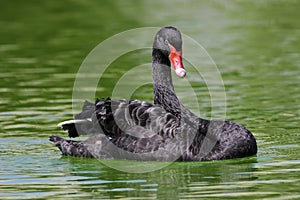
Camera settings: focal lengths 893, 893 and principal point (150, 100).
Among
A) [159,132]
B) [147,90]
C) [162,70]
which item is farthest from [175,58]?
[147,90]

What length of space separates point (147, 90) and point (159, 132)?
4.43m

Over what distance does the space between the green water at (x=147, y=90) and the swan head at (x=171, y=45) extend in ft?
3.49

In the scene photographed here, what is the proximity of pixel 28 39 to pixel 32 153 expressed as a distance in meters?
10.1

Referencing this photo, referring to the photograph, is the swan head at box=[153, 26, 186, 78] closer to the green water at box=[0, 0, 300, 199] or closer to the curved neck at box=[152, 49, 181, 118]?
the curved neck at box=[152, 49, 181, 118]

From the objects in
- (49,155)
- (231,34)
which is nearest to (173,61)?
(49,155)

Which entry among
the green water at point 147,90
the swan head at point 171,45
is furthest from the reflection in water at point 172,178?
the swan head at point 171,45

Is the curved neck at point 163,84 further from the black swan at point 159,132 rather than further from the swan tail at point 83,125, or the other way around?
the swan tail at point 83,125

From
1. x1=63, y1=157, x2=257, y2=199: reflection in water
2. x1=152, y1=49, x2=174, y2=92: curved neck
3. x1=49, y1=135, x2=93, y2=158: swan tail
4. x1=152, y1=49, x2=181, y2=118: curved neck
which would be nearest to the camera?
x1=63, y1=157, x2=257, y2=199: reflection in water

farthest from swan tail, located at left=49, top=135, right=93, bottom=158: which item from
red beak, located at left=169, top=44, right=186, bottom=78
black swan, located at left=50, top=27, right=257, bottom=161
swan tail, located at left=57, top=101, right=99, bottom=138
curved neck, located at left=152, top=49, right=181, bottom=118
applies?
red beak, located at left=169, top=44, right=186, bottom=78

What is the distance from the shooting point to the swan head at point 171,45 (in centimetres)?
887

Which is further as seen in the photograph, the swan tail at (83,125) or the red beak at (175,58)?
the swan tail at (83,125)

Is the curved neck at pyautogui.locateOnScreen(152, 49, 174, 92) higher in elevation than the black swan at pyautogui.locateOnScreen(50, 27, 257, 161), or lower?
higher

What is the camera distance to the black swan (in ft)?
28.5

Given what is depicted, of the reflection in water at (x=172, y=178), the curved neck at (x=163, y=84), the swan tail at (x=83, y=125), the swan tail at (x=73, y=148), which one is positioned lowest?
the reflection in water at (x=172, y=178)
